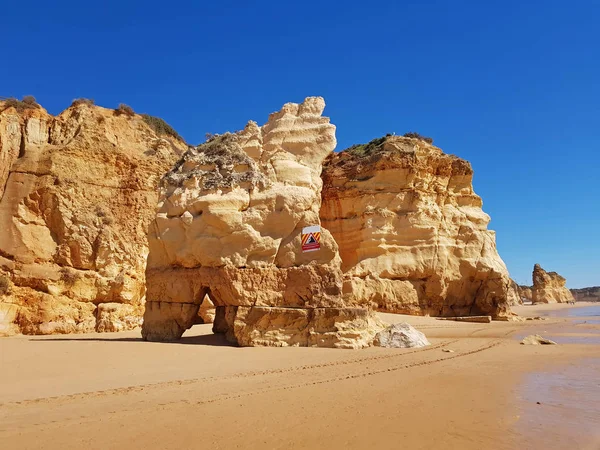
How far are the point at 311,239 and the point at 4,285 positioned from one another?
1132cm

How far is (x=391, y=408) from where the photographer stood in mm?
4484

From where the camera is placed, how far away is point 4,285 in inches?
595

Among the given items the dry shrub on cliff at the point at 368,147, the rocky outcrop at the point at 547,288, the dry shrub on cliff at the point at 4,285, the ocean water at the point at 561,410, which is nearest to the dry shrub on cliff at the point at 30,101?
the dry shrub on cliff at the point at 4,285

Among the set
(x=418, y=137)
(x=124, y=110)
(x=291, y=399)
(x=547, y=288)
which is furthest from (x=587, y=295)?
(x=291, y=399)

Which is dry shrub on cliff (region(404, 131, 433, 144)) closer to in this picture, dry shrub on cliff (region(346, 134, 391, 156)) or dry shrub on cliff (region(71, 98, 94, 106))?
dry shrub on cliff (region(346, 134, 391, 156))

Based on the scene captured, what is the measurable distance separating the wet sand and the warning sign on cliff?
7.56ft

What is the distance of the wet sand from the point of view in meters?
3.61

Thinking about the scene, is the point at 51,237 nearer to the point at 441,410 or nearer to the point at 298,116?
the point at 298,116

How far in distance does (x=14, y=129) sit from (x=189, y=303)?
13.4m

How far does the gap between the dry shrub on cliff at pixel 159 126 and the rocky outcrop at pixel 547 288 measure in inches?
1884

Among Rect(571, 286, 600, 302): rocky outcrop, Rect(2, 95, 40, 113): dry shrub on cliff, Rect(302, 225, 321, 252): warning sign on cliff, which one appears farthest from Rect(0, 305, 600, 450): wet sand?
Rect(571, 286, 600, 302): rocky outcrop

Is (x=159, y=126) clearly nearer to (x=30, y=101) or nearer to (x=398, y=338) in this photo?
(x=30, y=101)

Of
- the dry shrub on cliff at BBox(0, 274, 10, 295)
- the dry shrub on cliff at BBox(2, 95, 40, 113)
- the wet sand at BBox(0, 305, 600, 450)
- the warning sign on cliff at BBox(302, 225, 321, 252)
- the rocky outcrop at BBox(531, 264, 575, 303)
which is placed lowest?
the wet sand at BBox(0, 305, 600, 450)

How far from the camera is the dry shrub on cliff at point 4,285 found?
15039 mm
